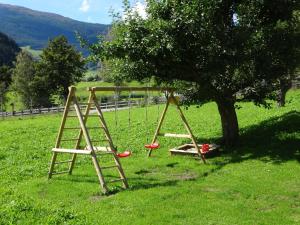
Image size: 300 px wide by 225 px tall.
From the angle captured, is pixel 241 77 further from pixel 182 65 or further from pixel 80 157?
pixel 80 157

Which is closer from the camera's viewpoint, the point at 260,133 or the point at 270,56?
the point at 270,56

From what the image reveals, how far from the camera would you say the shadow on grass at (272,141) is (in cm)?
1927

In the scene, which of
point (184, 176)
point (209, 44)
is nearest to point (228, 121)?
point (209, 44)

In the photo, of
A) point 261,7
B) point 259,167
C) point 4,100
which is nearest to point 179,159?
point 259,167

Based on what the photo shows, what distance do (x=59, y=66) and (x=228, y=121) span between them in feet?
224

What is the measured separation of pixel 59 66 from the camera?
86000 millimetres

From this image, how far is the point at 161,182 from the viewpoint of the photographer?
15.8 m

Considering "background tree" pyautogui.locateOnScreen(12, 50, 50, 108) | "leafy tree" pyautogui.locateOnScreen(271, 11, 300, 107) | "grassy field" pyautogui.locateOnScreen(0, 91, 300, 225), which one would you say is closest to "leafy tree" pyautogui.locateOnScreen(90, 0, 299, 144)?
"leafy tree" pyautogui.locateOnScreen(271, 11, 300, 107)

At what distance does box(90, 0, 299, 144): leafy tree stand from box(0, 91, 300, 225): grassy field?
353cm

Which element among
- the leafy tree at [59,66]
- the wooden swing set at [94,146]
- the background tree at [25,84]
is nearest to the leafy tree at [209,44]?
the wooden swing set at [94,146]

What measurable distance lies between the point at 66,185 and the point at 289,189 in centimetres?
777

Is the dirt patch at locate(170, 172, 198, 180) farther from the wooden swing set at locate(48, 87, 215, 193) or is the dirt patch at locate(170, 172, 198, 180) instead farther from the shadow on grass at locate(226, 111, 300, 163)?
the shadow on grass at locate(226, 111, 300, 163)

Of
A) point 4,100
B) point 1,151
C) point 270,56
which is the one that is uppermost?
point 270,56

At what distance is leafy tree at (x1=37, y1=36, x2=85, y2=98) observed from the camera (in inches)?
3354
